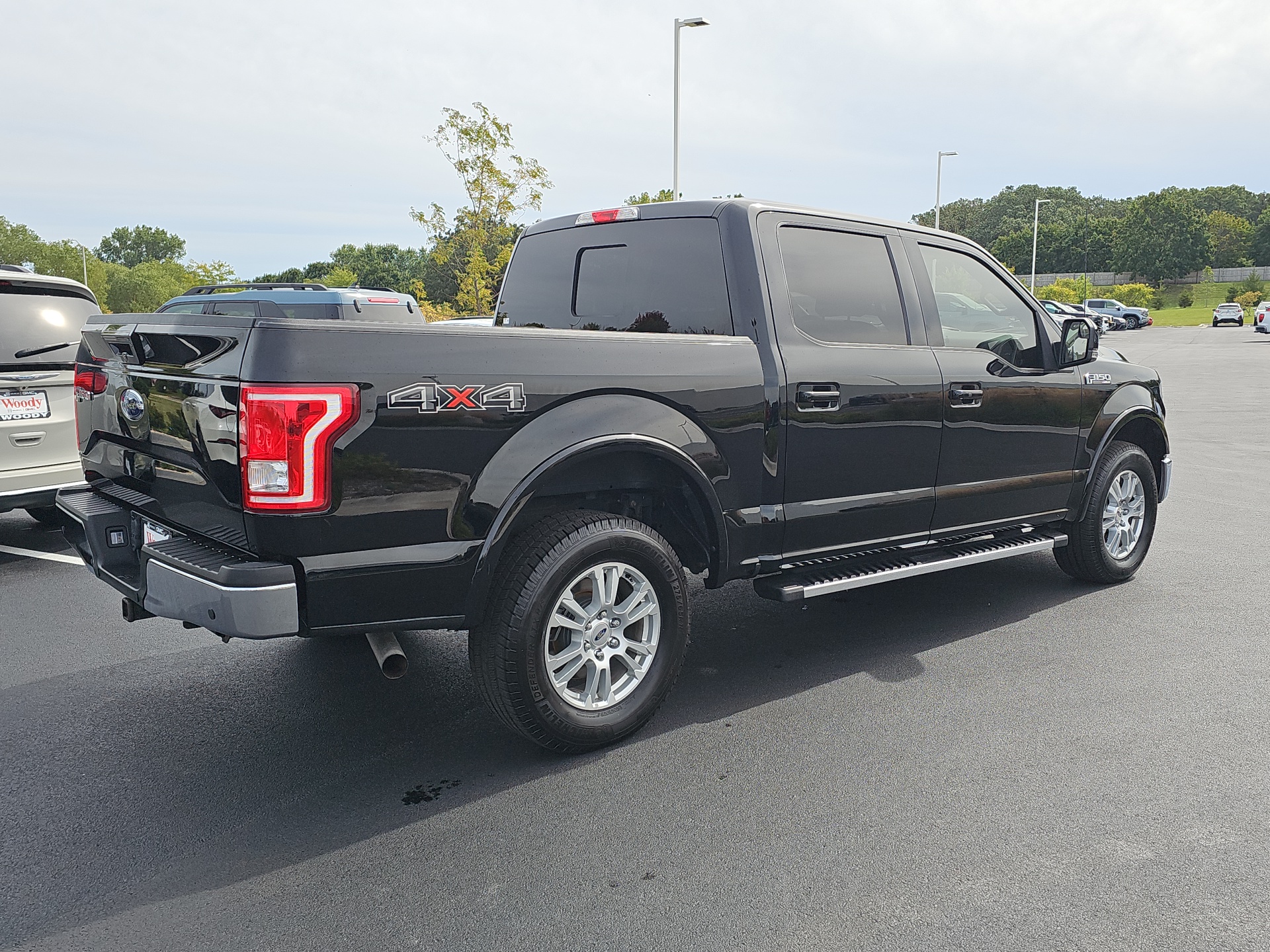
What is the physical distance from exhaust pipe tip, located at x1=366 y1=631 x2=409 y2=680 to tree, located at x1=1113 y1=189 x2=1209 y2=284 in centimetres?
11829

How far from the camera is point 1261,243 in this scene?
116312 mm

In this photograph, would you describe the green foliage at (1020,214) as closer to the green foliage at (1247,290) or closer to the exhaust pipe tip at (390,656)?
the green foliage at (1247,290)

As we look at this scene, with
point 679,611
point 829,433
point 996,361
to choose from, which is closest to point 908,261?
point 996,361

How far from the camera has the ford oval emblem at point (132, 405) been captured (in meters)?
3.68

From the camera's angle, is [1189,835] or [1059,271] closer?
[1189,835]

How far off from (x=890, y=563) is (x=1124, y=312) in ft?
214

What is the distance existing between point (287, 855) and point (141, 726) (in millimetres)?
1347

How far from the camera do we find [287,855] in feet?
9.95

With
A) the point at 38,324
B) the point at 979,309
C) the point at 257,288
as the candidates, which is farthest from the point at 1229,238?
the point at 38,324

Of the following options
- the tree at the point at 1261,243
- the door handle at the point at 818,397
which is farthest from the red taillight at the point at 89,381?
the tree at the point at 1261,243

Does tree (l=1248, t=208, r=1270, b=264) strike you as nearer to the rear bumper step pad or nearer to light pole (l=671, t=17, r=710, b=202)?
light pole (l=671, t=17, r=710, b=202)

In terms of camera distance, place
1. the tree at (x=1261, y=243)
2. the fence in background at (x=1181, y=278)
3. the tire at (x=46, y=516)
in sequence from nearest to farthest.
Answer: the tire at (x=46, y=516) → the fence in background at (x=1181, y=278) → the tree at (x=1261, y=243)

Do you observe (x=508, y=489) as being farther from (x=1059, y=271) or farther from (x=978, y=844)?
(x=1059, y=271)

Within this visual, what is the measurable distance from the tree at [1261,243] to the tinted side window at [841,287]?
13434 centimetres
